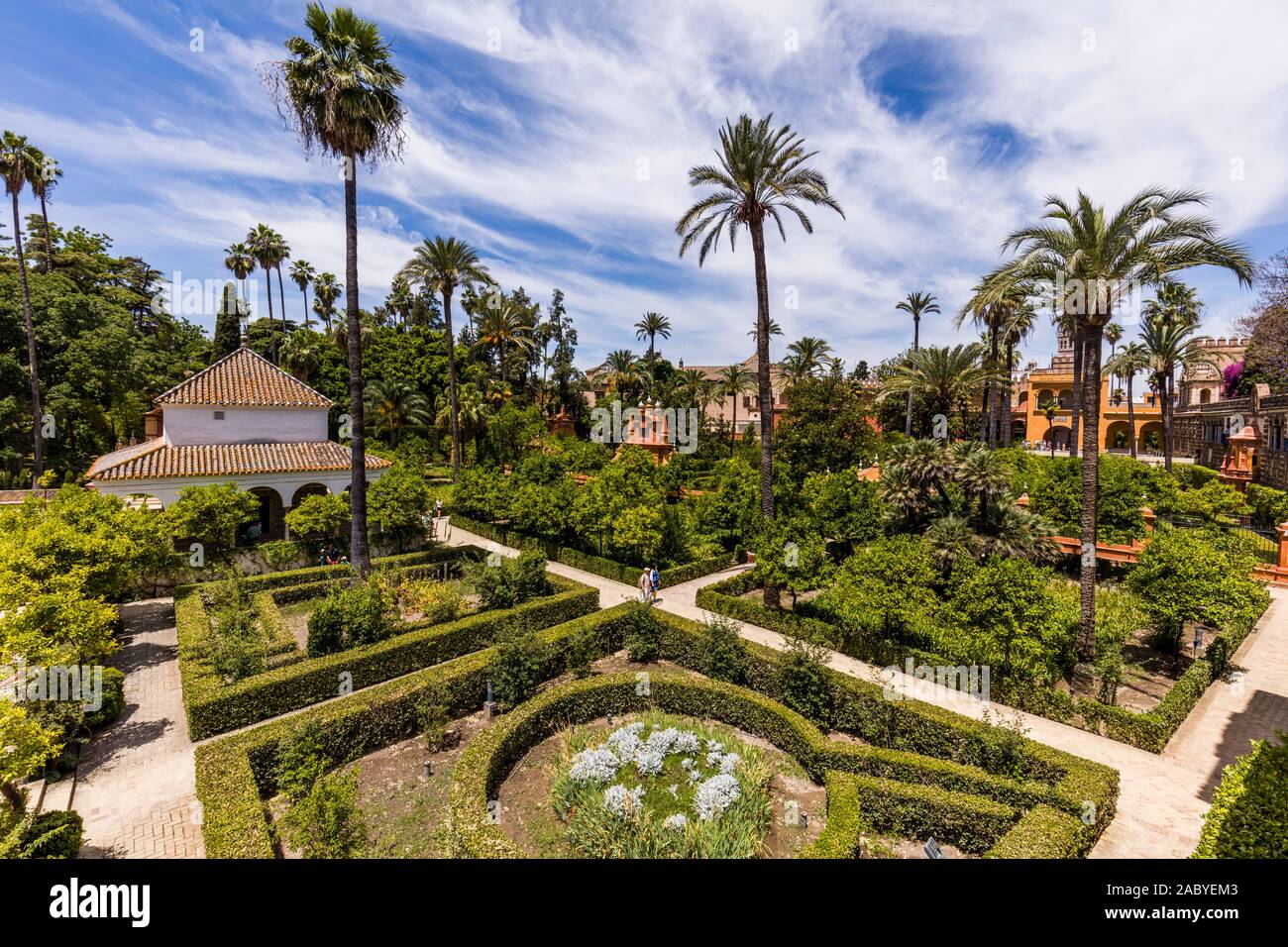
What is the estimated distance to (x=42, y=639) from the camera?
9.76 meters

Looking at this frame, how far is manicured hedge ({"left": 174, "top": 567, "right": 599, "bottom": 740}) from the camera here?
1246cm


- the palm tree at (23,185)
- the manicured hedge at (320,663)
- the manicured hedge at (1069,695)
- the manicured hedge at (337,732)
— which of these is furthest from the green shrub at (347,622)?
the palm tree at (23,185)

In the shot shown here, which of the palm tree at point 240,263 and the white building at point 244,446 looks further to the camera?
the palm tree at point 240,263

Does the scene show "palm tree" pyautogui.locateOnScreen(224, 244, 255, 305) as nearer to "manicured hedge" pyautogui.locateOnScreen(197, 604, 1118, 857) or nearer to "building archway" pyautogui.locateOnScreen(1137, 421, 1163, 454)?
"manicured hedge" pyautogui.locateOnScreen(197, 604, 1118, 857)

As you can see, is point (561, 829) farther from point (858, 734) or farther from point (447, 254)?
point (447, 254)

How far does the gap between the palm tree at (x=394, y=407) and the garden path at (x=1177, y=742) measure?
39.2 meters

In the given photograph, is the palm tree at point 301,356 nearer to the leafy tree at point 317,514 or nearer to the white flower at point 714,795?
the leafy tree at point 317,514

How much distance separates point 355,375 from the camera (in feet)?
62.1

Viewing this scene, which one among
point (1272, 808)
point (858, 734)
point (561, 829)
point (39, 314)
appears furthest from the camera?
point (39, 314)

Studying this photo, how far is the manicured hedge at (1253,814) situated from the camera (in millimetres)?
6340

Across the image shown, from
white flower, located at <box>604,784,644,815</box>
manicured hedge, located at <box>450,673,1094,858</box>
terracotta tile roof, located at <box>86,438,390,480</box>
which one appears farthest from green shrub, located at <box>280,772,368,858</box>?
terracotta tile roof, located at <box>86,438,390,480</box>
